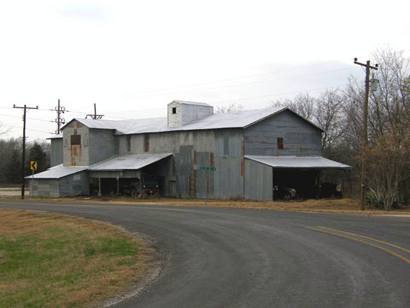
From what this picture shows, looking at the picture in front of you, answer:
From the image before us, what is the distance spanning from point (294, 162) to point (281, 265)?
3115cm

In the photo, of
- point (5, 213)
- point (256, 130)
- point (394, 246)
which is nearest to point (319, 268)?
point (394, 246)

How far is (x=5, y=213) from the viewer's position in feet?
107

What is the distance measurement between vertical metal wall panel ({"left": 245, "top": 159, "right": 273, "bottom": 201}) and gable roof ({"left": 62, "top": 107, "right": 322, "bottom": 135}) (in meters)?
3.17

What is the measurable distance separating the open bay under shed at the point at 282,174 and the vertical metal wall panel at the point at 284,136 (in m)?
0.60

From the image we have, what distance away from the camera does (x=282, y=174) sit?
45.0 meters

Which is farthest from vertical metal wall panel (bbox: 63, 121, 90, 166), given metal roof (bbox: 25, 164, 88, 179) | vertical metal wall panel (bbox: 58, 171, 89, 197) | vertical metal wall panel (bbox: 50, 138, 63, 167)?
vertical metal wall panel (bbox: 50, 138, 63, 167)

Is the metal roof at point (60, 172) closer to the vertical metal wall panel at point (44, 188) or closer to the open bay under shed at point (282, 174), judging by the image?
the vertical metal wall panel at point (44, 188)

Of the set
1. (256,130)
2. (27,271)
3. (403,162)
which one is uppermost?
(256,130)

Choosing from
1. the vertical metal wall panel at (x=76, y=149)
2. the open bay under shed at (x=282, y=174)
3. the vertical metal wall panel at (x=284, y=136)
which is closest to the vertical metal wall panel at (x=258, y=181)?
the open bay under shed at (x=282, y=174)

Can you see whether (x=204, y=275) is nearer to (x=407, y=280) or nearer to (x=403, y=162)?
(x=407, y=280)

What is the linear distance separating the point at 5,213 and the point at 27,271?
20242 mm

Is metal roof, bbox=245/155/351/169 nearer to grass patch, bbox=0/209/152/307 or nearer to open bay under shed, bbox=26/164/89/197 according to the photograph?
open bay under shed, bbox=26/164/89/197

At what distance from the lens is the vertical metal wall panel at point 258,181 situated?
3959 cm

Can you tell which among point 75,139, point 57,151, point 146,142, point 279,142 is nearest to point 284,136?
point 279,142
